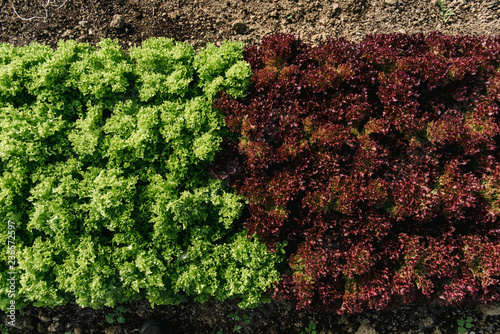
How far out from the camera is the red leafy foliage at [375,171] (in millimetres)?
3219

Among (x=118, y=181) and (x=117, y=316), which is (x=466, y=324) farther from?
(x=118, y=181)

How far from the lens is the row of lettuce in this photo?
10.6ft

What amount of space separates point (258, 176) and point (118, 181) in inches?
53.4

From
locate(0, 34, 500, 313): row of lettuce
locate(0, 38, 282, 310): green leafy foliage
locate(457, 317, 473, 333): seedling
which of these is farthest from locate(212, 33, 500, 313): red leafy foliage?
locate(457, 317, 473, 333): seedling

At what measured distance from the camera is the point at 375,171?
10.9ft

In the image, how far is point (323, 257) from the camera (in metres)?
3.24

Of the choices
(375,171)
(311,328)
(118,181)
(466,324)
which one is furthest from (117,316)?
(466,324)

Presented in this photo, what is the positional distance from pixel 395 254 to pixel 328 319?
147 cm

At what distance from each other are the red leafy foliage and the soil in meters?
0.94

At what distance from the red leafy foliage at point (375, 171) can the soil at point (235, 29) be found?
94 cm

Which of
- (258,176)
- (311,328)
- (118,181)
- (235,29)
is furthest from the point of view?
(235,29)

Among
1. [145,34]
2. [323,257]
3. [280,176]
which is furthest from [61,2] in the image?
[323,257]

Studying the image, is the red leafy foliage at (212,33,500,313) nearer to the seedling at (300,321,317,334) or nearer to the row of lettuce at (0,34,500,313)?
the row of lettuce at (0,34,500,313)

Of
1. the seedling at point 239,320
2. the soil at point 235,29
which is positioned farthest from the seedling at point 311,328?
the seedling at point 239,320
